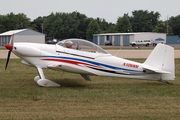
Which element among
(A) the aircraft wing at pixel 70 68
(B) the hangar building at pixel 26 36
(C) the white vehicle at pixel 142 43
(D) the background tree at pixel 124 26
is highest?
(D) the background tree at pixel 124 26

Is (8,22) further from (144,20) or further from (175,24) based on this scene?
(175,24)

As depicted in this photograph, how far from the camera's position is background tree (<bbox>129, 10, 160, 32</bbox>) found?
4884 inches

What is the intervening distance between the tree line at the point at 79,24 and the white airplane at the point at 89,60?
8256cm

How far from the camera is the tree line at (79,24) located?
3959 inches

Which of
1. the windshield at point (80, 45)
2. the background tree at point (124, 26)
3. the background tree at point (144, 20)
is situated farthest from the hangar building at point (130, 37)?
the windshield at point (80, 45)

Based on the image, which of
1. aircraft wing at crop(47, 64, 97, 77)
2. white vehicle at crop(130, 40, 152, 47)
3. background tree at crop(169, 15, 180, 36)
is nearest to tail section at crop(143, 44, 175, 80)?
aircraft wing at crop(47, 64, 97, 77)

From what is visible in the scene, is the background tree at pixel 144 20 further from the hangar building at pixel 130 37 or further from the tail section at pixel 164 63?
the tail section at pixel 164 63

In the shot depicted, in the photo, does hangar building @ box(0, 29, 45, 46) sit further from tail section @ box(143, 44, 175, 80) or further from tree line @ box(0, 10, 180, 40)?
tail section @ box(143, 44, 175, 80)

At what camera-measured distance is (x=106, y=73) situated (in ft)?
31.5

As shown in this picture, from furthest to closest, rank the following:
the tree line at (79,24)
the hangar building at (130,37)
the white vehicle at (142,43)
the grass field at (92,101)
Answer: the tree line at (79,24)
the hangar building at (130,37)
the white vehicle at (142,43)
the grass field at (92,101)

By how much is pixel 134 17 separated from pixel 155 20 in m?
11.1

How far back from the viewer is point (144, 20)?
12600 cm

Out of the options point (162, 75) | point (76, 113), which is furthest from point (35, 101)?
point (162, 75)

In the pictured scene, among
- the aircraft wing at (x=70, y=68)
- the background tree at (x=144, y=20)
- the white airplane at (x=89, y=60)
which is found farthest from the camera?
the background tree at (x=144, y=20)
